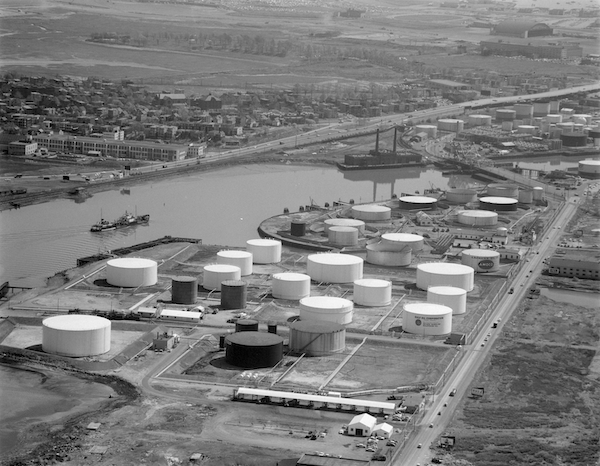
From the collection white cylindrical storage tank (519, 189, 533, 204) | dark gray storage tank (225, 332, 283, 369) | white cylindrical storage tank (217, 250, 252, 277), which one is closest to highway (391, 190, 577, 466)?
dark gray storage tank (225, 332, 283, 369)

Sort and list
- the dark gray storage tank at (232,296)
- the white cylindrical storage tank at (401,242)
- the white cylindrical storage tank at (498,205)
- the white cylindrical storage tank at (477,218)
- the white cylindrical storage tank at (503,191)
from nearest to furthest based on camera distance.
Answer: the dark gray storage tank at (232,296)
the white cylindrical storage tank at (401,242)
the white cylindrical storage tank at (477,218)
the white cylindrical storage tank at (498,205)
the white cylindrical storage tank at (503,191)

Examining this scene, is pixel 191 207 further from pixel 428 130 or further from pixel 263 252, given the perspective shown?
pixel 428 130

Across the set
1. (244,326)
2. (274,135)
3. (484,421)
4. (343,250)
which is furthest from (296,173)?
(484,421)

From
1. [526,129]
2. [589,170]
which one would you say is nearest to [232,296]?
[589,170]

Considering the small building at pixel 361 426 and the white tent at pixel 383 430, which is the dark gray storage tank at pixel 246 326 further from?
the white tent at pixel 383 430

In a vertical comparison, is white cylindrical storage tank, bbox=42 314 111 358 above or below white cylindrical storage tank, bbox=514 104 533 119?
below

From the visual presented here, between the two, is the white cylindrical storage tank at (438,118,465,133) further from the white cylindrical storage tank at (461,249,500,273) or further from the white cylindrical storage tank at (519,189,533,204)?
the white cylindrical storage tank at (461,249,500,273)

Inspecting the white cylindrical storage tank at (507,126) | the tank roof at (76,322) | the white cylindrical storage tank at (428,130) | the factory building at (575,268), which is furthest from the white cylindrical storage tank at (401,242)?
the white cylindrical storage tank at (507,126)
